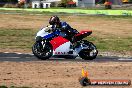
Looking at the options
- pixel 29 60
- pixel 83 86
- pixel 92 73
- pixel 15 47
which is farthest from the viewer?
pixel 15 47

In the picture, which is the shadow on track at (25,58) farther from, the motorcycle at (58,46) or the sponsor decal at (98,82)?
the sponsor decal at (98,82)

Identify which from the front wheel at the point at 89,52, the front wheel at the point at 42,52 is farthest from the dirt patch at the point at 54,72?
the front wheel at the point at 89,52

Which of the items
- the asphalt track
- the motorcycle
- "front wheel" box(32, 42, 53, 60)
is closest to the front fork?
the motorcycle

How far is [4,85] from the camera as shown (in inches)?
481

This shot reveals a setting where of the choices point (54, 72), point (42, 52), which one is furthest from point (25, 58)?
point (54, 72)

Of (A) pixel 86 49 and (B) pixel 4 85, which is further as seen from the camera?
(A) pixel 86 49

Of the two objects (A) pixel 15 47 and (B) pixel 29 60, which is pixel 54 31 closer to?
(B) pixel 29 60

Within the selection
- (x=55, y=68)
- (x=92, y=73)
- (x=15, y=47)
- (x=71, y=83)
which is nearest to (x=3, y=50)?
(x=15, y=47)

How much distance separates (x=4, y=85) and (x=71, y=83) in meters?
1.83

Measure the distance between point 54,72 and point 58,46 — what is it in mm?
3918

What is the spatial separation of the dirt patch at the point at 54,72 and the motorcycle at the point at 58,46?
1048mm

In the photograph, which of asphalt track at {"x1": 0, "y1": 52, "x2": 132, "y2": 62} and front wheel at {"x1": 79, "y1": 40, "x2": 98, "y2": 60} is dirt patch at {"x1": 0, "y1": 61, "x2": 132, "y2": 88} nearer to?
asphalt track at {"x1": 0, "y1": 52, "x2": 132, "y2": 62}

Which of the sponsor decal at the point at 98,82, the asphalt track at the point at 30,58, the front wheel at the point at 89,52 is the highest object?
the sponsor decal at the point at 98,82

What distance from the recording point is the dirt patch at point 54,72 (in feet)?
41.9
